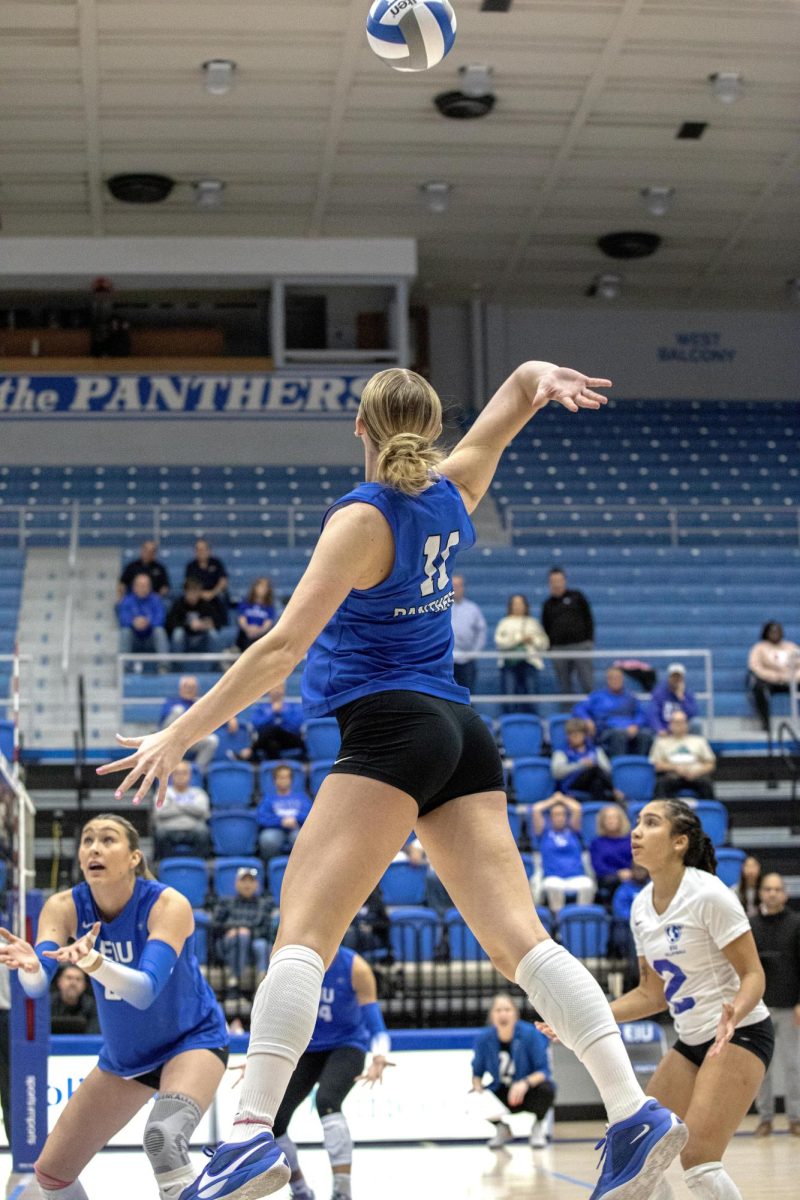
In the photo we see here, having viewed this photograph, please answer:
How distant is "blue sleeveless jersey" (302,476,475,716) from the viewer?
4066mm

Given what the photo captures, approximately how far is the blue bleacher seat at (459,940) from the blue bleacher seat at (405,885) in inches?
16.2

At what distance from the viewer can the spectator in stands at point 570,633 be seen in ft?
59.3

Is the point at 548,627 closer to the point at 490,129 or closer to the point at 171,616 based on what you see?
the point at 171,616

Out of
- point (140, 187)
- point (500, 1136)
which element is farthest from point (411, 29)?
point (140, 187)

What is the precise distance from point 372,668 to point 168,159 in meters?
17.9

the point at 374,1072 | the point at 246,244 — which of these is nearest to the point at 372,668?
the point at 374,1072

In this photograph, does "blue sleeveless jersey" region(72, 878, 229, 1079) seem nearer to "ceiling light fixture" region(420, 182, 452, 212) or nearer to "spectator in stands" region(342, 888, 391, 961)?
"spectator in stands" region(342, 888, 391, 961)

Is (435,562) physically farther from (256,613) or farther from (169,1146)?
(256,613)

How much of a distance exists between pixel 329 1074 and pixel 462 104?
1340 cm

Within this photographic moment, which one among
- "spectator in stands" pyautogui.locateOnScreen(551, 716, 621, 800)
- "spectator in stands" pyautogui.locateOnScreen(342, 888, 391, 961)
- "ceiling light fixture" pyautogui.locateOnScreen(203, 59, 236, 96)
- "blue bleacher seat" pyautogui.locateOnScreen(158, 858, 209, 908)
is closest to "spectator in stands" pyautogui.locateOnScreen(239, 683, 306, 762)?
"blue bleacher seat" pyautogui.locateOnScreen(158, 858, 209, 908)

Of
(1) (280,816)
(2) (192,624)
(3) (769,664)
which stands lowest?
(1) (280,816)

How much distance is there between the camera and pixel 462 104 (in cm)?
1906

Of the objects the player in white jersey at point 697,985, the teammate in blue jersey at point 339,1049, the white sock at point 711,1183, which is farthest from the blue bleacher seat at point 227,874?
the white sock at point 711,1183

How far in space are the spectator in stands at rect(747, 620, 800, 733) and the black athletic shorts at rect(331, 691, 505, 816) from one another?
14.7m
